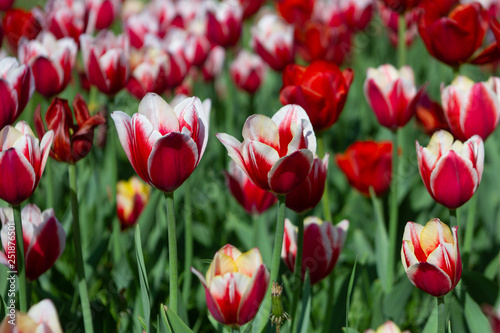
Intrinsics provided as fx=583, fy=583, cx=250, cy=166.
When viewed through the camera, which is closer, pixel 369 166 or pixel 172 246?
pixel 172 246

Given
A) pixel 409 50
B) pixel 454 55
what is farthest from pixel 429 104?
pixel 409 50

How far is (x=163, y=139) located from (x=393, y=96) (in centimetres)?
71

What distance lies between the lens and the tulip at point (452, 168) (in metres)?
0.94

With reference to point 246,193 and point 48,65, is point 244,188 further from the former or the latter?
point 48,65

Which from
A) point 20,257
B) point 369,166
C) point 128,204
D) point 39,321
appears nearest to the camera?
point 39,321

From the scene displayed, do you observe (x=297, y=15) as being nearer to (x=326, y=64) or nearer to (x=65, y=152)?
(x=326, y=64)

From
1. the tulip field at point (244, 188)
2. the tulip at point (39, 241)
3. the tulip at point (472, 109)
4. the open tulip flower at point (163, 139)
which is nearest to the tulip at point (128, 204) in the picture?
the tulip field at point (244, 188)

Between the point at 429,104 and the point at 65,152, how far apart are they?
3.40ft

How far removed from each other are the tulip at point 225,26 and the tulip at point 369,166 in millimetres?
724

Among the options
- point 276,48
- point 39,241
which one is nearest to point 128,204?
point 39,241

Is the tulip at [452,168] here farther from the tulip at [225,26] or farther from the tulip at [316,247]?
the tulip at [225,26]

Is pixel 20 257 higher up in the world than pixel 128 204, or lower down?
higher up

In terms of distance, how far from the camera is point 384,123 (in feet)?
4.51

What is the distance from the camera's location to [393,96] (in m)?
1.33
